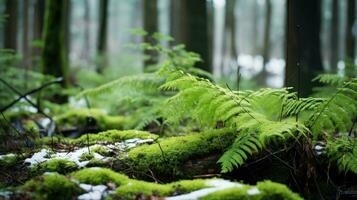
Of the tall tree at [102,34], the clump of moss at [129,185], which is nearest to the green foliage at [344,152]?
the clump of moss at [129,185]

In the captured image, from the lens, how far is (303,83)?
948 cm

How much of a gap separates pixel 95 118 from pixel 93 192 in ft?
13.5

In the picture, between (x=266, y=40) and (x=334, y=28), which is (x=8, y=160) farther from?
(x=334, y=28)

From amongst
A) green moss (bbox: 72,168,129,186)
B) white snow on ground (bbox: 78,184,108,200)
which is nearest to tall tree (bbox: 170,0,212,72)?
green moss (bbox: 72,168,129,186)

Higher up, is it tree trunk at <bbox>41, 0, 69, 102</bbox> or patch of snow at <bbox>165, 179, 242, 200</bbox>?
tree trunk at <bbox>41, 0, 69, 102</bbox>

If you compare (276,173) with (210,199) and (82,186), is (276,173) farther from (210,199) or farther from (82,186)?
(82,186)

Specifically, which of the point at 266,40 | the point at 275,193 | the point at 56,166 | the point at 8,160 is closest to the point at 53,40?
the point at 8,160

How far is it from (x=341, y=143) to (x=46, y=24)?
8.04 meters

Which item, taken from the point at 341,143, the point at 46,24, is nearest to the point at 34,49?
the point at 46,24

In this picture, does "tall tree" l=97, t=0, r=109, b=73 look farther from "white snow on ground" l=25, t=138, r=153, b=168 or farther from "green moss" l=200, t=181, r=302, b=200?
"green moss" l=200, t=181, r=302, b=200

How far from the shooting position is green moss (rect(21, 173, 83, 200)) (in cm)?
307

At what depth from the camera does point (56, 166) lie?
3717mm

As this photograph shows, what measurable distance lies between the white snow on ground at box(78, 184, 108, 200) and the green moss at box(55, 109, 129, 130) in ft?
13.0

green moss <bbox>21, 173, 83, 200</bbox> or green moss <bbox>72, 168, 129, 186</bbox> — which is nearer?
green moss <bbox>21, 173, 83, 200</bbox>
